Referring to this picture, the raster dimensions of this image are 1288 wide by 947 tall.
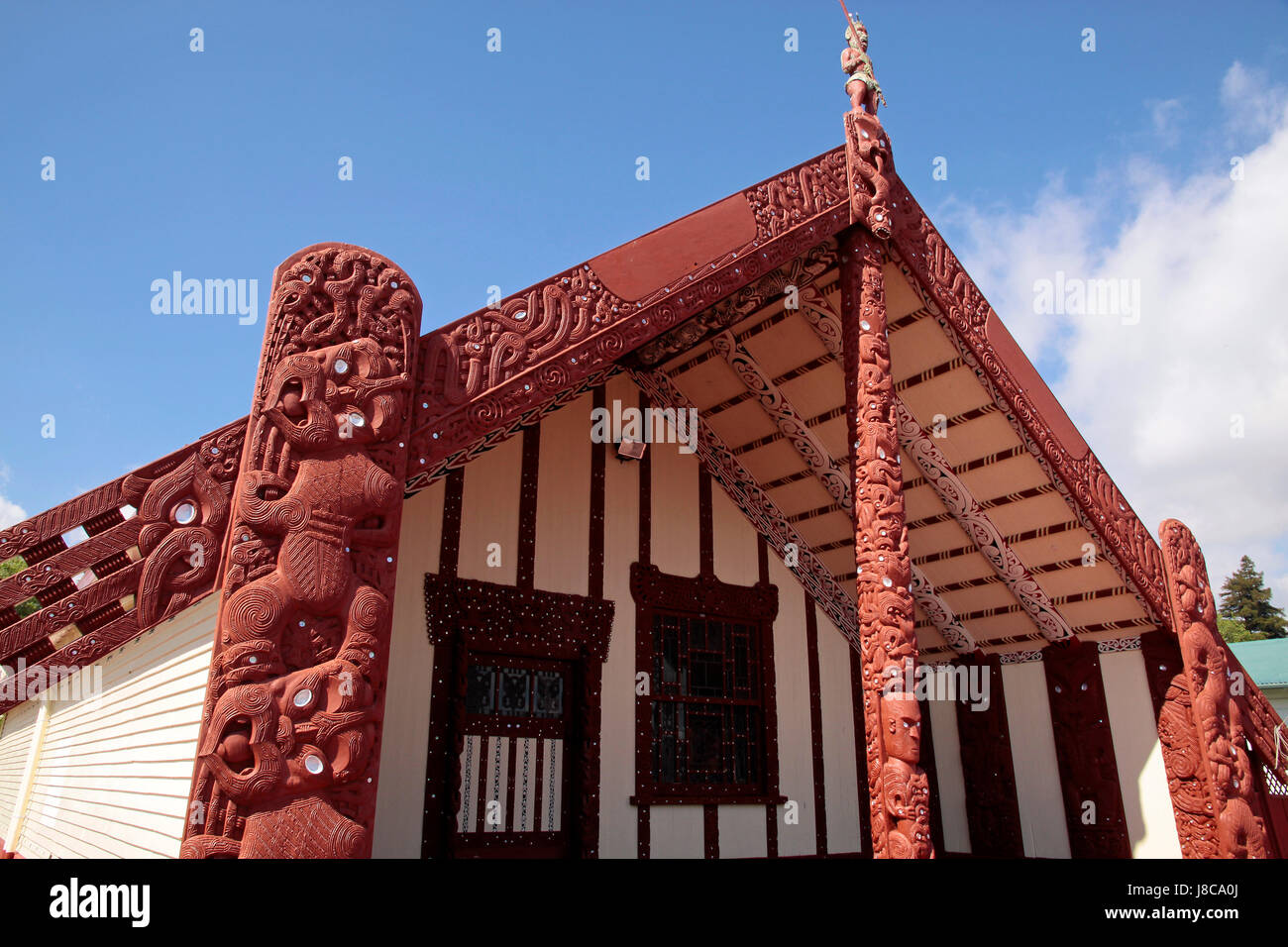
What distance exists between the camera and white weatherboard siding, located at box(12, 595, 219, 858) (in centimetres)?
332

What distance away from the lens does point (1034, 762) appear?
7.87 metres

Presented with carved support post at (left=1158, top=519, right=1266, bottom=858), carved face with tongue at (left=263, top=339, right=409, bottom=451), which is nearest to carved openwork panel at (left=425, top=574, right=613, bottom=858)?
carved face with tongue at (left=263, top=339, right=409, bottom=451)

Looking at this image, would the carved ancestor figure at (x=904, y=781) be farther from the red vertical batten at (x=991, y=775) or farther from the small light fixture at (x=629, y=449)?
the red vertical batten at (x=991, y=775)

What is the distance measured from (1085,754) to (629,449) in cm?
477

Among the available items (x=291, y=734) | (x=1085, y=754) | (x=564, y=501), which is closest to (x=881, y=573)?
(x=564, y=501)

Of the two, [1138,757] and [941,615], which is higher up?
[941,615]

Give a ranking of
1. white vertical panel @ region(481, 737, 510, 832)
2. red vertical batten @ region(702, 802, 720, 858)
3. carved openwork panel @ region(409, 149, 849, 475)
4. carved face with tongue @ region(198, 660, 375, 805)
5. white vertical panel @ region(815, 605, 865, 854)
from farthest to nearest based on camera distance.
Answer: white vertical panel @ region(815, 605, 865, 854) → red vertical batten @ region(702, 802, 720, 858) → white vertical panel @ region(481, 737, 510, 832) → carved openwork panel @ region(409, 149, 849, 475) → carved face with tongue @ region(198, 660, 375, 805)

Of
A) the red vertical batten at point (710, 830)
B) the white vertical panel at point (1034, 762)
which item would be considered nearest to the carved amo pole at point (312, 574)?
the red vertical batten at point (710, 830)

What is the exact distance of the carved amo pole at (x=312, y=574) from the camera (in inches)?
116

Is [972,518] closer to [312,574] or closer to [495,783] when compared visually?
[495,783]

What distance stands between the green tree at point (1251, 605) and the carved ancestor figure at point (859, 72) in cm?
3909

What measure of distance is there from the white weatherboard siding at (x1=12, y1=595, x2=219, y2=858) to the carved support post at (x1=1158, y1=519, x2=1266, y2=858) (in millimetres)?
7071

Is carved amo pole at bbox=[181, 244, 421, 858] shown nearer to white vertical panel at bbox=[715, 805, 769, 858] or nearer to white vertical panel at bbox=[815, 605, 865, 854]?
white vertical panel at bbox=[715, 805, 769, 858]
